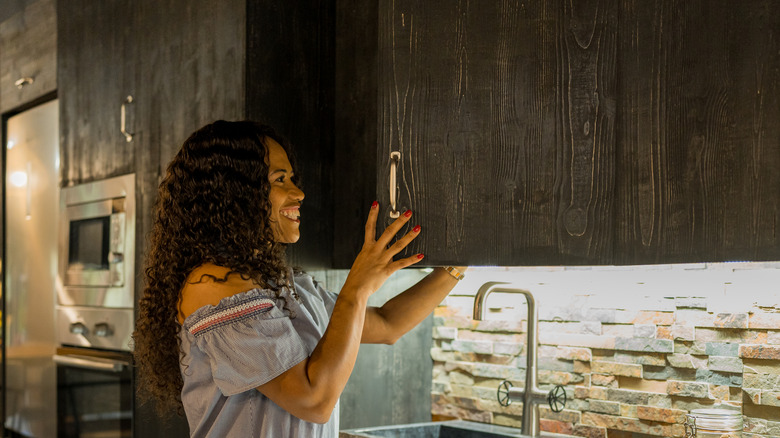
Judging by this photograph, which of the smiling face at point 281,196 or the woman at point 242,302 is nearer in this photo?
the woman at point 242,302

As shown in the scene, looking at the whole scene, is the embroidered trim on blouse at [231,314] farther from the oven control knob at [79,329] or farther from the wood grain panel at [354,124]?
the oven control knob at [79,329]

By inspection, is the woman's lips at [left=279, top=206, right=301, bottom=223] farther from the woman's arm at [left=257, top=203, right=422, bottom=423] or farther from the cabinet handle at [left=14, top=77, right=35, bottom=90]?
the cabinet handle at [left=14, top=77, right=35, bottom=90]

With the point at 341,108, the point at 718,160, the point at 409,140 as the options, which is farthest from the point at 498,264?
the point at 341,108

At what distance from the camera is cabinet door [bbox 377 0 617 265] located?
1551 millimetres

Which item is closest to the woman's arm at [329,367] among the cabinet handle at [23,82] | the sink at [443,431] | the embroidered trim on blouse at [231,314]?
the embroidered trim on blouse at [231,314]

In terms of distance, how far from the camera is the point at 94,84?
295 centimetres

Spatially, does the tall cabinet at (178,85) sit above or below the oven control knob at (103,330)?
above

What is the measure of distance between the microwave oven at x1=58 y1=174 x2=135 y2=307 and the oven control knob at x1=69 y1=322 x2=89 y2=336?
7 centimetres

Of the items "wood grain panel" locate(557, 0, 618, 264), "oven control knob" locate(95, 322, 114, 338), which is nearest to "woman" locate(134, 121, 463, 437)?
"wood grain panel" locate(557, 0, 618, 264)

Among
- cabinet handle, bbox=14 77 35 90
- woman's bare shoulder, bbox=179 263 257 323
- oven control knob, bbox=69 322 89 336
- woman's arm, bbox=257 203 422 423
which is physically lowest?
oven control knob, bbox=69 322 89 336

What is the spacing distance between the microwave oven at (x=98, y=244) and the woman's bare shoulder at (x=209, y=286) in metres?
1.16

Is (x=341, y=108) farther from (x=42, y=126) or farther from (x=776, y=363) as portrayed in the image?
(x=42, y=126)

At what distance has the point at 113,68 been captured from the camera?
285 cm

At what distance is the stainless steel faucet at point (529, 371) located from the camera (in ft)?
7.22
